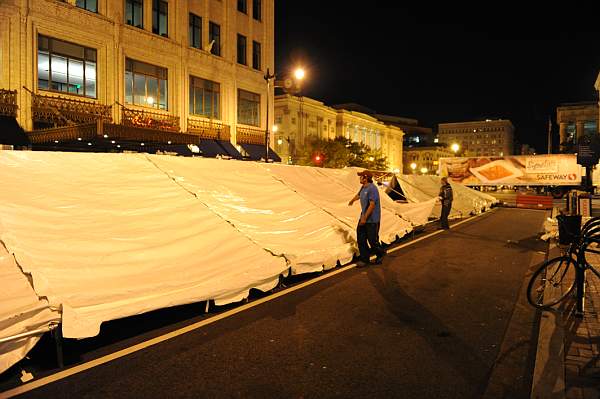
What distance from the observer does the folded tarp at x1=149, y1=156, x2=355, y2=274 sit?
7.62 meters

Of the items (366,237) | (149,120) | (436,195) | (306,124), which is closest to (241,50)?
(149,120)

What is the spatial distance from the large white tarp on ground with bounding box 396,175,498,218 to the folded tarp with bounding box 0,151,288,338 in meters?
10.7

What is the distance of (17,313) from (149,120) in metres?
19.7

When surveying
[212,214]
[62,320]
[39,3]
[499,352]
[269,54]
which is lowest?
[499,352]

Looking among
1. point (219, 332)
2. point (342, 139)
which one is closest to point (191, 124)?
point (219, 332)

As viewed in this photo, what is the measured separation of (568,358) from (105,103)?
21204 millimetres

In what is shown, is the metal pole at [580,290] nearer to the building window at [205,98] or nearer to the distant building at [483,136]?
the building window at [205,98]

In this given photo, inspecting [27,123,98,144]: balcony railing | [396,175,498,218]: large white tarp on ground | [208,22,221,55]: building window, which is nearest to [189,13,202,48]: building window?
[208,22,221,55]: building window

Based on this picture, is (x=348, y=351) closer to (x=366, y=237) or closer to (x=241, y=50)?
(x=366, y=237)

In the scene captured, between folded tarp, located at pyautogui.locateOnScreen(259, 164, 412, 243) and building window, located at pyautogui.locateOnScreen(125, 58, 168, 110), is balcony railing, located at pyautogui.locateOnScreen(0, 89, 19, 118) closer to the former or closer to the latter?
building window, located at pyautogui.locateOnScreen(125, 58, 168, 110)

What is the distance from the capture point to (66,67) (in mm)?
19312

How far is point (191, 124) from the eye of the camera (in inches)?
1003

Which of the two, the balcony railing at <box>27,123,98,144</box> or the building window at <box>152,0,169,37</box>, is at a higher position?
the building window at <box>152,0,169,37</box>

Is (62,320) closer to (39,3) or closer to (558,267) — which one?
(558,267)
